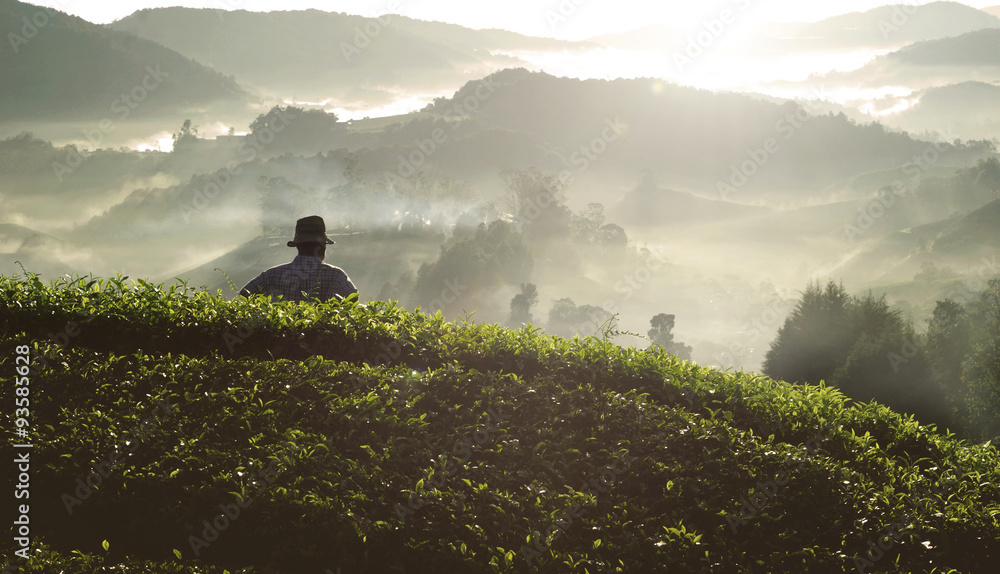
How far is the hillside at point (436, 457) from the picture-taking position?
6.60 m

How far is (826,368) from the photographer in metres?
54.2

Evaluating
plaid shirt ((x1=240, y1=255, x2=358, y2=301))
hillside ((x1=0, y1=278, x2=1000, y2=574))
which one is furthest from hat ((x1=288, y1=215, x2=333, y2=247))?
hillside ((x1=0, y1=278, x2=1000, y2=574))

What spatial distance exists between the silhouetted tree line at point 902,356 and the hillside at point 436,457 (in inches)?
945

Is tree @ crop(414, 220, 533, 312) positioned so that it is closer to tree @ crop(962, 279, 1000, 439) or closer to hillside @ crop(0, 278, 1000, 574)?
tree @ crop(962, 279, 1000, 439)

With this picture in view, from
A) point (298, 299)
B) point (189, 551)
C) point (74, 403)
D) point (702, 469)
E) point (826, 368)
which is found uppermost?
point (298, 299)

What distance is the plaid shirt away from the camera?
429 inches

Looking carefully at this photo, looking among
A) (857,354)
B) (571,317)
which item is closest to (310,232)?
(857,354)

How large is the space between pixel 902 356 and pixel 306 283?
4636 centimetres

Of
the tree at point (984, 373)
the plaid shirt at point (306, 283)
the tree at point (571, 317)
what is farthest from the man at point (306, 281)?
the tree at point (571, 317)

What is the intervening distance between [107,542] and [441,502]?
3.02m

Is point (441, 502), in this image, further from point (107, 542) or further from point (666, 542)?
point (107, 542)

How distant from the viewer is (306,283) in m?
10.9

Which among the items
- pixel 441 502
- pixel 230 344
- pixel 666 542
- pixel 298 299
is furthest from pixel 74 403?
pixel 666 542

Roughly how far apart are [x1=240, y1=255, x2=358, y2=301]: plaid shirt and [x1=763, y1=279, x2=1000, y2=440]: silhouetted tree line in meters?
25.8
